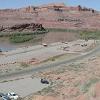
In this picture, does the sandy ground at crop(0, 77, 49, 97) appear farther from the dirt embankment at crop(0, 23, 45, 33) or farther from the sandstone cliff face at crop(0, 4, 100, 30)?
the sandstone cliff face at crop(0, 4, 100, 30)

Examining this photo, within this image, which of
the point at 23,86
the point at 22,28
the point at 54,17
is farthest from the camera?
the point at 54,17

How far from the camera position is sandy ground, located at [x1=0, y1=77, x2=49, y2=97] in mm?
37906

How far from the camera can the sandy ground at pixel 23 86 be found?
37.9m

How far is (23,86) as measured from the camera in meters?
40.9

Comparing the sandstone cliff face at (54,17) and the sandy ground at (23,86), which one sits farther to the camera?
the sandstone cliff face at (54,17)

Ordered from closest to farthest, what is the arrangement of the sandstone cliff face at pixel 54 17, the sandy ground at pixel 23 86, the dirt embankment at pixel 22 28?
the sandy ground at pixel 23 86 < the dirt embankment at pixel 22 28 < the sandstone cliff face at pixel 54 17

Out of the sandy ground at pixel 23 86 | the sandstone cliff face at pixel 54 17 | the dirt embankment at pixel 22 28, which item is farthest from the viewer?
the sandstone cliff face at pixel 54 17

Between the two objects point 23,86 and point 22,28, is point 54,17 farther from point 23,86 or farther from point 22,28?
point 23,86

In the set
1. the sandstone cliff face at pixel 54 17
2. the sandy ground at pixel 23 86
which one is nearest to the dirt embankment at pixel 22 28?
the sandstone cliff face at pixel 54 17

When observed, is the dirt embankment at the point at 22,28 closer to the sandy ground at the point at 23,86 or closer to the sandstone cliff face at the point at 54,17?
the sandstone cliff face at the point at 54,17

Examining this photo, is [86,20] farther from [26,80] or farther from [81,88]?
[81,88]

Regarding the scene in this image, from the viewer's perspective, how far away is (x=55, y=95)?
29.6 metres

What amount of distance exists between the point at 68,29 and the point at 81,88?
4942 inches

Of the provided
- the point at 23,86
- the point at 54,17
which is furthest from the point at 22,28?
the point at 23,86
